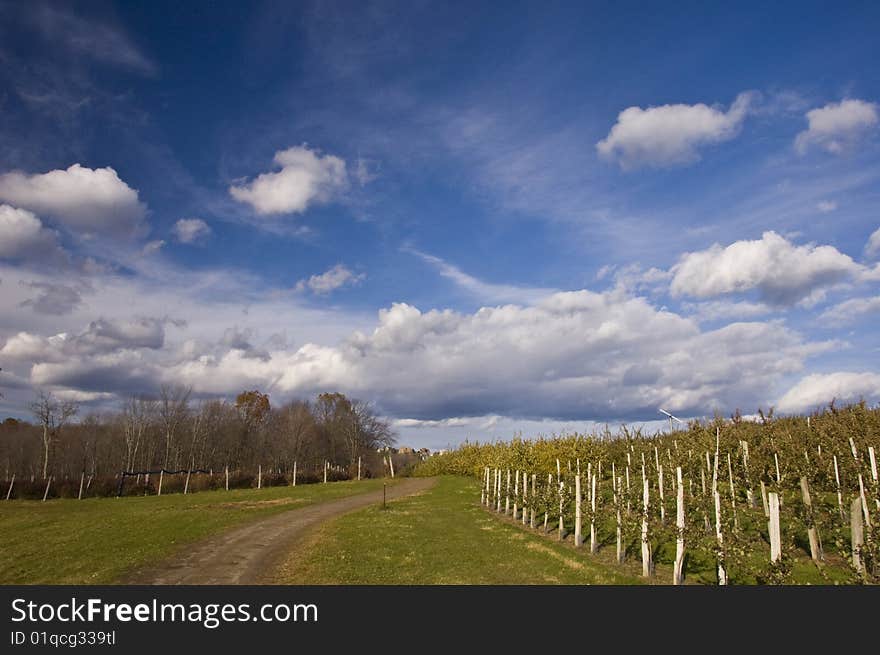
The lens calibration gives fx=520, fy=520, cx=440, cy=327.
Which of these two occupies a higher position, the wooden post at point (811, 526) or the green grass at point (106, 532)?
the wooden post at point (811, 526)

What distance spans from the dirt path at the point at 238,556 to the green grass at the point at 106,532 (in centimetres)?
88

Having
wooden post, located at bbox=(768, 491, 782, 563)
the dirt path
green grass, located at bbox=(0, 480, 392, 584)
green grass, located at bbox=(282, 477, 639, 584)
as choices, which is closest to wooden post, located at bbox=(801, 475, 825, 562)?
wooden post, located at bbox=(768, 491, 782, 563)

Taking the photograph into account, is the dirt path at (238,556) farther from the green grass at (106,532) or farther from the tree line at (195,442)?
the tree line at (195,442)

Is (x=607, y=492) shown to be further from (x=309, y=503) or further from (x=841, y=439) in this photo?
(x=309, y=503)

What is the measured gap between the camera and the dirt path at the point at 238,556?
15.2 meters

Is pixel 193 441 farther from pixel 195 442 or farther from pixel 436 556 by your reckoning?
pixel 436 556

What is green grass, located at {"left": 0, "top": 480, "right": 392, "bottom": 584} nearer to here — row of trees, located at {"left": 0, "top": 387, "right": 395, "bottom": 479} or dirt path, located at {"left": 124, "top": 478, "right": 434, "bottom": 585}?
dirt path, located at {"left": 124, "top": 478, "right": 434, "bottom": 585}

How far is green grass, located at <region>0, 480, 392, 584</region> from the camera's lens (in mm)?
16703

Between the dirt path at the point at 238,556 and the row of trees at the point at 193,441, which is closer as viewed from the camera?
the dirt path at the point at 238,556

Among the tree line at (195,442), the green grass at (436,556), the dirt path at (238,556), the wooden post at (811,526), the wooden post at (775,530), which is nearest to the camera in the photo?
the wooden post at (775,530)

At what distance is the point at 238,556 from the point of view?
18.3 metres

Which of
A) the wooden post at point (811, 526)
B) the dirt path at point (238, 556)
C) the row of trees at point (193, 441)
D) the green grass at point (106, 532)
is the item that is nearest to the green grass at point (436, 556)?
the dirt path at point (238, 556)

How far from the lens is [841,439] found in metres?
27.3
